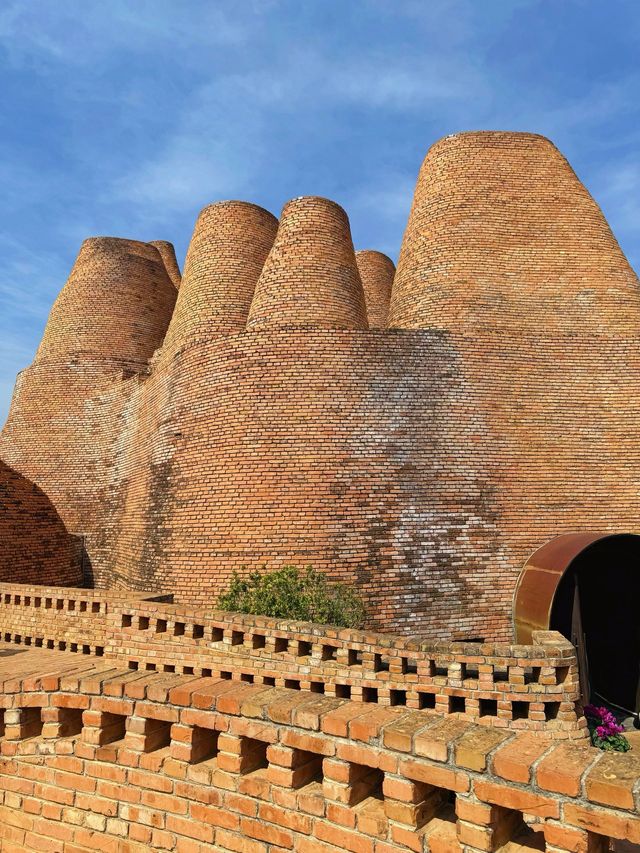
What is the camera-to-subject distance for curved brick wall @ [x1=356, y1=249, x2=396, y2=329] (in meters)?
17.6

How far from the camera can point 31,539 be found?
34.4 feet

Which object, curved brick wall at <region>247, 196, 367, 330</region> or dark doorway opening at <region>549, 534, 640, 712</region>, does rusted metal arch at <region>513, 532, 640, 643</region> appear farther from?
curved brick wall at <region>247, 196, 367, 330</region>

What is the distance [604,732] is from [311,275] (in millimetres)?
8144

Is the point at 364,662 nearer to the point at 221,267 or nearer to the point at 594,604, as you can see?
the point at 594,604

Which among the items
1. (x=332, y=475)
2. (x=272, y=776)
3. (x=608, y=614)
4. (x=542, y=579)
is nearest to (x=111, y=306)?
(x=332, y=475)

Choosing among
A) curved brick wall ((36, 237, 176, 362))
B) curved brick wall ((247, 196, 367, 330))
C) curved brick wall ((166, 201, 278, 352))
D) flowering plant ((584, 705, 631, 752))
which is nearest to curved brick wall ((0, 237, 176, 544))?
curved brick wall ((36, 237, 176, 362))

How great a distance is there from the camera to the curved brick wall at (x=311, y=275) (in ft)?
32.4

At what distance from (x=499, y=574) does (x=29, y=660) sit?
6.59 metres

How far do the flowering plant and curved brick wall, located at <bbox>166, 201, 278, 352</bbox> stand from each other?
340 inches

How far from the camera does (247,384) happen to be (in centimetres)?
864

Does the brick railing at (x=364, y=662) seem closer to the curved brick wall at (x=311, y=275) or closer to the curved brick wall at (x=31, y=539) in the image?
the curved brick wall at (x=31, y=539)

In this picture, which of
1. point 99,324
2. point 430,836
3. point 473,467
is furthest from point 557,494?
point 99,324

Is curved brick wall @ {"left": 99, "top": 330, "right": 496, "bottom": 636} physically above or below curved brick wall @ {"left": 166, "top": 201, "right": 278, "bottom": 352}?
below

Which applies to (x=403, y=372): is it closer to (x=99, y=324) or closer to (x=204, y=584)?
(x=204, y=584)
